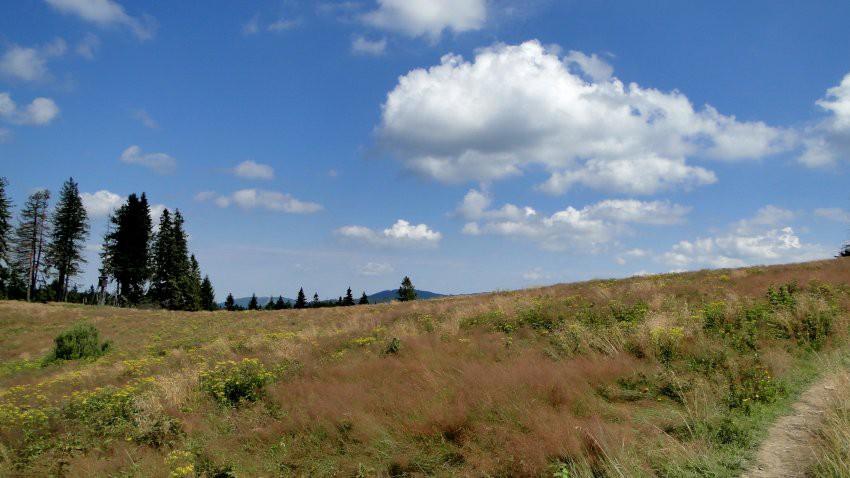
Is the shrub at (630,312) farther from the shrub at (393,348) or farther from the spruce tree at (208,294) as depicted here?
the spruce tree at (208,294)

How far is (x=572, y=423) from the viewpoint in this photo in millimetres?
5496

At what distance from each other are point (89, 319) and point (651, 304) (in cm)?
4132

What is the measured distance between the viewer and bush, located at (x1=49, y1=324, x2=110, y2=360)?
741 inches

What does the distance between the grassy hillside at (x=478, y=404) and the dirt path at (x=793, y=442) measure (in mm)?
162

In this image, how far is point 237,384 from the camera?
901cm

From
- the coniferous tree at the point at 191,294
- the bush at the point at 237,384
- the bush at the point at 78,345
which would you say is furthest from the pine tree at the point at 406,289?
the bush at the point at 237,384

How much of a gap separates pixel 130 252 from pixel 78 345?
1695 inches

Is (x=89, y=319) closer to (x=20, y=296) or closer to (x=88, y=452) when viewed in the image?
(x=88, y=452)

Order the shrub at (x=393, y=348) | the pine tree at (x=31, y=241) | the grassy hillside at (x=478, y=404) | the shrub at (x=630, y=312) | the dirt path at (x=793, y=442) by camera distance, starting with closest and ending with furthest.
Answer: the dirt path at (x=793, y=442)
the grassy hillside at (x=478, y=404)
the shrub at (x=393, y=348)
the shrub at (x=630, y=312)
the pine tree at (x=31, y=241)

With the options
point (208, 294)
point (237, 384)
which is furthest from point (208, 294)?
point (237, 384)

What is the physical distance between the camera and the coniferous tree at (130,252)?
5544 cm

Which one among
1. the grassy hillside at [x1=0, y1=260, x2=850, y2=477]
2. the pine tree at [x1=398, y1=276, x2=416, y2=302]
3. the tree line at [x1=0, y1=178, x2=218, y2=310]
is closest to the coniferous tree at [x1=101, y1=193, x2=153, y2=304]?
the tree line at [x1=0, y1=178, x2=218, y2=310]

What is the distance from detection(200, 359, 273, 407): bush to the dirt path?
26.5 ft

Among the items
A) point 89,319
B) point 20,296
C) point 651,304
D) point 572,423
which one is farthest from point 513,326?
point 20,296
